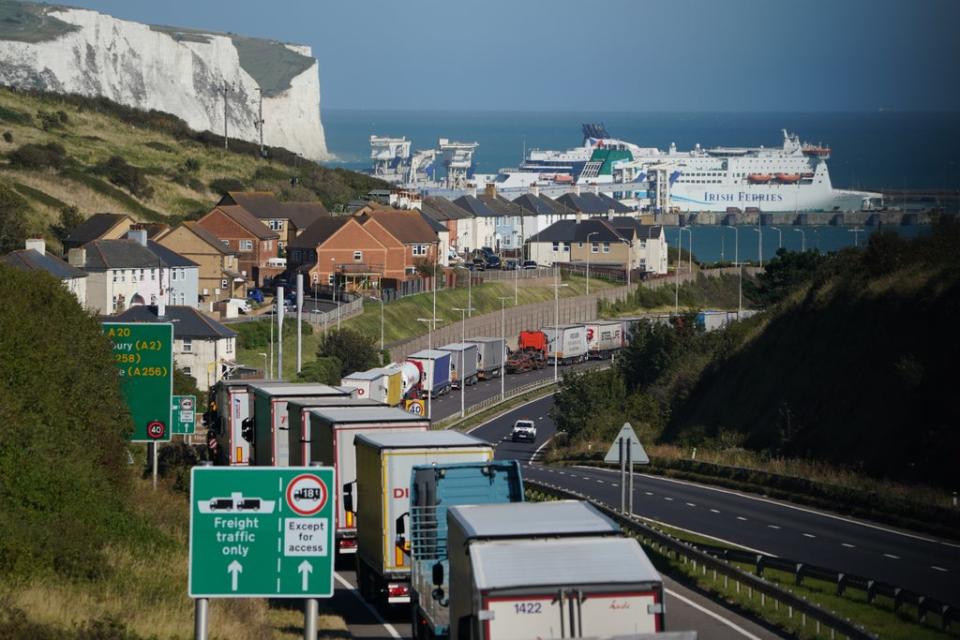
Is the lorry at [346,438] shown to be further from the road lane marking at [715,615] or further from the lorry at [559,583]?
the lorry at [559,583]

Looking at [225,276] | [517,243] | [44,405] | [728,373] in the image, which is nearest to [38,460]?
[44,405]

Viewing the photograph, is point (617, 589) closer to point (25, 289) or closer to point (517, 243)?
point (25, 289)

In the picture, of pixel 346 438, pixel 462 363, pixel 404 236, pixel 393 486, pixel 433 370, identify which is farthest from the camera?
pixel 404 236

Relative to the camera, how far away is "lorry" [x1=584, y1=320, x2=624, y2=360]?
89938 mm

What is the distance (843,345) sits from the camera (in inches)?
1801

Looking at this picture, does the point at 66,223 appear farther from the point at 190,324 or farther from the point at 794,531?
the point at 794,531

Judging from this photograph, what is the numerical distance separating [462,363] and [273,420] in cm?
4656

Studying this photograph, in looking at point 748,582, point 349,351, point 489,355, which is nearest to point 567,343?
point 489,355

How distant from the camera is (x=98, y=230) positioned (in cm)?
7362

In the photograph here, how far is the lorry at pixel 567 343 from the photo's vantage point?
87.2m

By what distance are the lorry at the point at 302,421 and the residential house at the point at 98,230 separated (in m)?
46.1

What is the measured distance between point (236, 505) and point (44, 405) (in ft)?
45.5

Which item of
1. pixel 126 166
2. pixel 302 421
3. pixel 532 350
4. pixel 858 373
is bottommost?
pixel 532 350

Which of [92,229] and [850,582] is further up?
[92,229]
